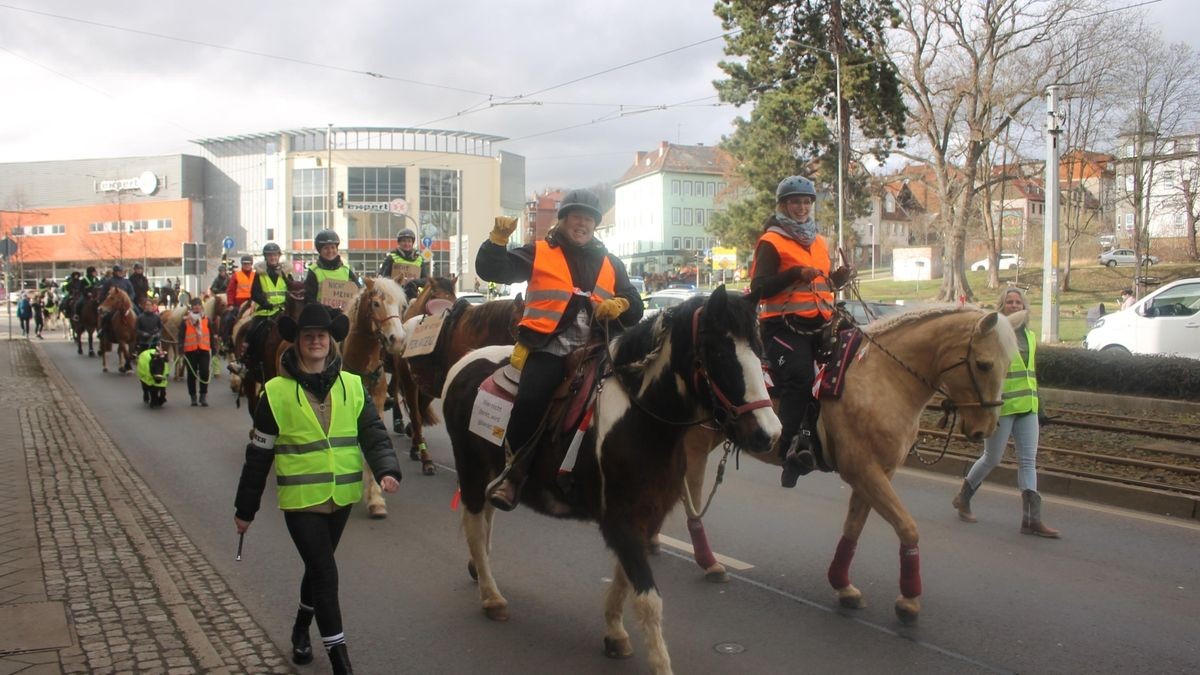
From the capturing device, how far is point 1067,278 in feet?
158

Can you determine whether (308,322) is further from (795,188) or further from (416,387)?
(416,387)

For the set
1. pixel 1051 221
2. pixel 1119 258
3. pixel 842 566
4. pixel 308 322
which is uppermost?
pixel 1119 258

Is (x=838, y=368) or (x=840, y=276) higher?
(x=840, y=276)

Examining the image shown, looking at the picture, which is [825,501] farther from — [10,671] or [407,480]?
[10,671]

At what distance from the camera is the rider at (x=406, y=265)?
12031 millimetres

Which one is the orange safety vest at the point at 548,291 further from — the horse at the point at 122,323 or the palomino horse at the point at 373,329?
the horse at the point at 122,323

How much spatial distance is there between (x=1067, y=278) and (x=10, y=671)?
52088 millimetres

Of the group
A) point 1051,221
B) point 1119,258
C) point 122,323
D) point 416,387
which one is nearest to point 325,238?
point 416,387

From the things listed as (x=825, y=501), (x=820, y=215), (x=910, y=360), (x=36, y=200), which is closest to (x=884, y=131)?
(x=820, y=215)

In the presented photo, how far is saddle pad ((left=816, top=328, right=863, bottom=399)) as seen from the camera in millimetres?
5980

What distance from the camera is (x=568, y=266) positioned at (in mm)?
5023

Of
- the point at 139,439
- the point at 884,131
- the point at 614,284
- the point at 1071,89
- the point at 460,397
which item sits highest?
the point at 1071,89

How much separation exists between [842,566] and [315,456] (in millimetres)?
3381

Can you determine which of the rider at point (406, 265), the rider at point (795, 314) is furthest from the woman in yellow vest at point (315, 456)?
the rider at point (406, 265)
